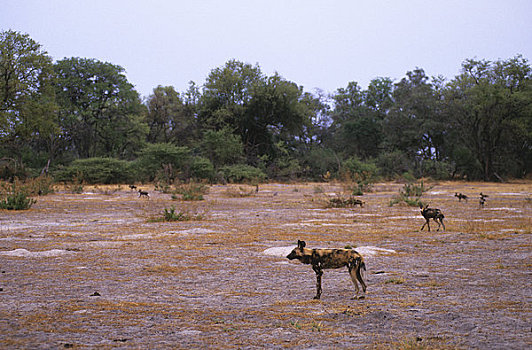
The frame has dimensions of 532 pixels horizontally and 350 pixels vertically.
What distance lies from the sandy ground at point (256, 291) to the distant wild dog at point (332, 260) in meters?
0.21

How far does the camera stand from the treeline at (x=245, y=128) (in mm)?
→ 39500

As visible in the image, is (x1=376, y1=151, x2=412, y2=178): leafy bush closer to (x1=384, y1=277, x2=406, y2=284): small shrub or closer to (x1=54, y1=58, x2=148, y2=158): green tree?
(x1=54, y1=58, x2=148, y2=158): green tree

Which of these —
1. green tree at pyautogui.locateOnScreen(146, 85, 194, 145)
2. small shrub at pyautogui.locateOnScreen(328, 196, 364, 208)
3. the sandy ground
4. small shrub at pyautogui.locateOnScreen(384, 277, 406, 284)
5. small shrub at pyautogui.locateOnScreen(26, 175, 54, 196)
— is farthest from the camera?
green tree at pyautogui.locateOnScreen(146, 85, 194, 145)

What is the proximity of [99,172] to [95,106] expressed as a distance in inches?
497

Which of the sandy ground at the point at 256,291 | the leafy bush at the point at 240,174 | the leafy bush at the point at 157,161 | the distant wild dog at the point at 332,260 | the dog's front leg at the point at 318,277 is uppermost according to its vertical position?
Result: the leafy bush at the point at 157,161

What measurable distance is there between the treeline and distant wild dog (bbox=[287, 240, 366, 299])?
32.3 m

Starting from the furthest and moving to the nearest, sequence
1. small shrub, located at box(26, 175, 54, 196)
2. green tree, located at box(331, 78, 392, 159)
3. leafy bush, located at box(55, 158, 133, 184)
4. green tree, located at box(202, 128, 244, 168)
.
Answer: green tree, located at box(331, 78, 392, 159) < green tree, located at box(202, 128, 244, 168) < leafy bush, located at box(55, 158, 133, 184) < small shrub, located at box(26, 175, 54, 196)

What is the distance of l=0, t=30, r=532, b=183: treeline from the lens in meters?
39.5

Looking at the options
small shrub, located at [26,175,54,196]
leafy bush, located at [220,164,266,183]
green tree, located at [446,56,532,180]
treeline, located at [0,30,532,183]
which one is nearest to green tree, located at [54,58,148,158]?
treeline, located at [0,30,532,183]

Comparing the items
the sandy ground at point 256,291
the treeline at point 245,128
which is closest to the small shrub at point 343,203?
the sandy ground at point 256,291

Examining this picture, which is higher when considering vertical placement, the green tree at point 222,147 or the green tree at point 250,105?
the green tree at point 250,105

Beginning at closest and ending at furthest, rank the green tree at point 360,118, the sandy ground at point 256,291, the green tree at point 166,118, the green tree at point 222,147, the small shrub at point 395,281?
the sandy ground at point 256,291 → the small shrub at point 395,281 → the green tree at point 222,147 → the green tree at point 166,118 → the green tree at point 360,118

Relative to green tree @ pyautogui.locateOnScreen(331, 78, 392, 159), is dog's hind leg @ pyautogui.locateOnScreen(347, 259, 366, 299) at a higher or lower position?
lower

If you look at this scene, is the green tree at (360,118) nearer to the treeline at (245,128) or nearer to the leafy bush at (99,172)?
the treeline at (245,128)
